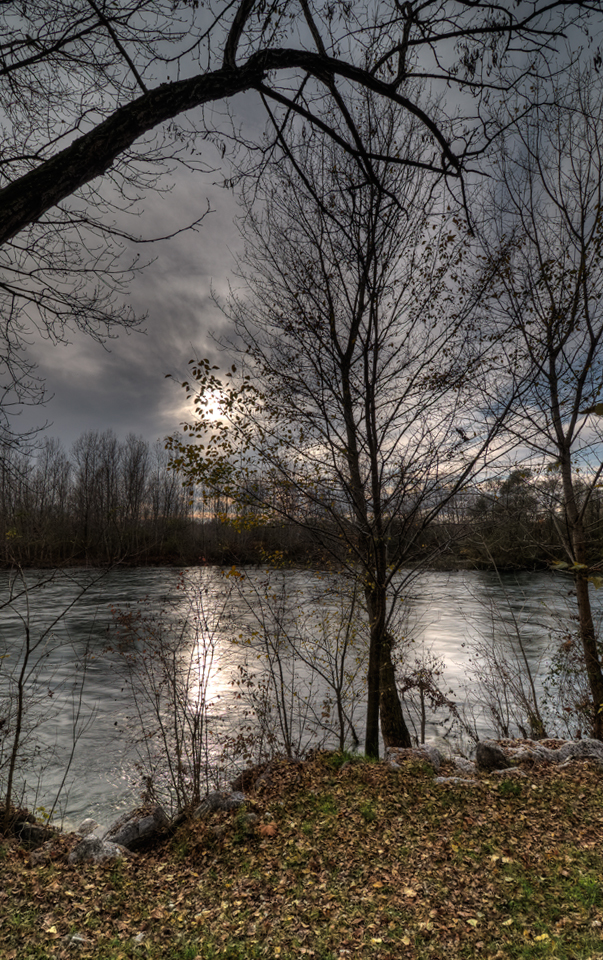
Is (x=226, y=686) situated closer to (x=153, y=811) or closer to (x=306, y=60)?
(x=153, y=811)

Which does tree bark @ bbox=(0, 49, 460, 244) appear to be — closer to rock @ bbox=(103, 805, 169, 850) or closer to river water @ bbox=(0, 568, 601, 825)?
river water @ bbox=(0, 568, 601, 825)

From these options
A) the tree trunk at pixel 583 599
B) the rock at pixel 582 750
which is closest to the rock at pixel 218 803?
the rock at pixel 582 750

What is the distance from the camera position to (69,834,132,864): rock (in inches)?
182

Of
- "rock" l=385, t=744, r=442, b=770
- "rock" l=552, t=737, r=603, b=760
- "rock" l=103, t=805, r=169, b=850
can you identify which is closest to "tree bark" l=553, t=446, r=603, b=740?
"rock" l=552, t=737, r=603, b=760

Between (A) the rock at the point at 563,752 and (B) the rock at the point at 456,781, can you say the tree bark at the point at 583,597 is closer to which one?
(A) the rock at the point at 563,752

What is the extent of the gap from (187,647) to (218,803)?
9735 millimetres

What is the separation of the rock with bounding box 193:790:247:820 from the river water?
1671 millimetres

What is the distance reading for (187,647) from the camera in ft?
48.9

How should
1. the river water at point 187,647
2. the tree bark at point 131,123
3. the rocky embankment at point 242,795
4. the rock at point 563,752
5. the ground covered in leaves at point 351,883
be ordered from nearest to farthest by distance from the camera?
A: the tree bark at point 131,123, the ground covered in leaves at point 351,883, the rocky embankment at point 242,795, the rock at point 563,752, the river water at point 187,647

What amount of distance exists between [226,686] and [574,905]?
9.26 m

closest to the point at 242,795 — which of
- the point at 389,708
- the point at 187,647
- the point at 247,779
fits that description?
the point at 247,779

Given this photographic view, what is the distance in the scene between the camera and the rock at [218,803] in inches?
215

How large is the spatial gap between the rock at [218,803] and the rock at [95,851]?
2.64 feet

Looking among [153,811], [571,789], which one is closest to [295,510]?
[153,811]
